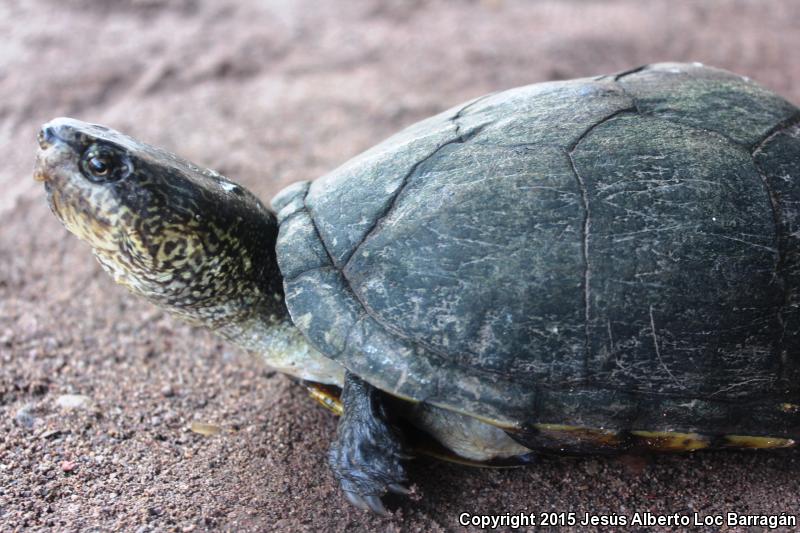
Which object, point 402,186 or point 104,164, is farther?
point 402,186

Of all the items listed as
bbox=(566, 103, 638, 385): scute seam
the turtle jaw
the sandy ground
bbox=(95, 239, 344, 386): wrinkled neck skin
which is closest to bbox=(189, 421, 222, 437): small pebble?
the sandy ground

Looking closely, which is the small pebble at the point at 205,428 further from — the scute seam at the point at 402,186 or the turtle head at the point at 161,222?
the scute seam at the point at 402,186

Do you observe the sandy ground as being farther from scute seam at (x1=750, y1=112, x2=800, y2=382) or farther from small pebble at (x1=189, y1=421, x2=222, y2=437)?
scute seam at (x1=750, y1=112, x2=800, y2=382)

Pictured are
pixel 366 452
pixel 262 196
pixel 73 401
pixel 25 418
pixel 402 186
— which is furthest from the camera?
pixel 262 196

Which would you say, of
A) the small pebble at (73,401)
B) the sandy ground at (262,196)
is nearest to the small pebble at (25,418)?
the sandy ground at (262,196)

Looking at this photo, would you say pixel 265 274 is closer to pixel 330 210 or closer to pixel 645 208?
pixel 330 210

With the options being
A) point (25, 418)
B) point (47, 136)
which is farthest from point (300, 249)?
point (25, 418)

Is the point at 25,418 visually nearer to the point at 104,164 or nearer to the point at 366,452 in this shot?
the point at 104,164
